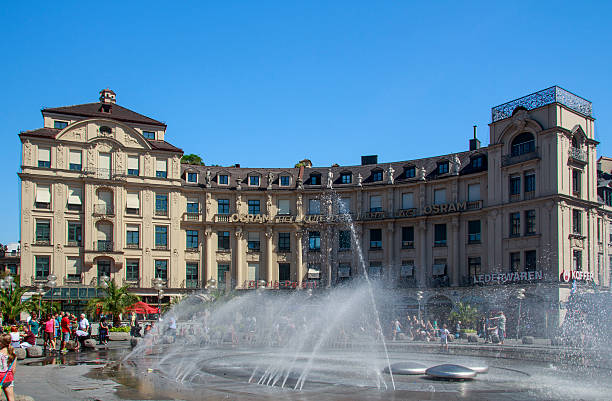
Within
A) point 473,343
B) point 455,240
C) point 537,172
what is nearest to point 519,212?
point 537,172

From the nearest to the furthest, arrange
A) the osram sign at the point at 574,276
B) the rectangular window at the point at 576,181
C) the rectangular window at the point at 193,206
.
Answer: the osram sign at the point at 574,276 → the rectangular window at the point at 576,181 → the rectangular window at the point at 193,206

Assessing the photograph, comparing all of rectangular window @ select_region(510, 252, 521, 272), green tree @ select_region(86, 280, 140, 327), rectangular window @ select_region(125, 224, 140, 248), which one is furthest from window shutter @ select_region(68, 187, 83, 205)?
rectangular window @ select_region(510, 252, 521, 272)

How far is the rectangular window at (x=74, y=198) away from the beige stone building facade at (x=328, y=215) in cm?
14

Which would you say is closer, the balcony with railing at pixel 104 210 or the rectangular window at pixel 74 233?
the rectangular window at pixel 74 233

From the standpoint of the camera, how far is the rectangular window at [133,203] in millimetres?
68688

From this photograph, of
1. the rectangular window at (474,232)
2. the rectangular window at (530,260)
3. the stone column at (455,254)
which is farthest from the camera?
the stone column at (455,254)

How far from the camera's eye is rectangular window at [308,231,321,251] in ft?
234

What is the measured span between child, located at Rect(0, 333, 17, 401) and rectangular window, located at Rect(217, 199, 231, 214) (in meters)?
58.7

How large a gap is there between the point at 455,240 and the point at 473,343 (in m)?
22.1

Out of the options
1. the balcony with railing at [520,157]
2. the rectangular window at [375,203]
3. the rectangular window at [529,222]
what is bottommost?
the rectangular window at [529,222]

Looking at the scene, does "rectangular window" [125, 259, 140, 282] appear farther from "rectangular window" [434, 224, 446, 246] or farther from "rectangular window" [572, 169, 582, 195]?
"rectangular window" [572, 169, 582, 195]

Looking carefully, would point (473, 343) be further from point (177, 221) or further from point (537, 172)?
point (177, 221)

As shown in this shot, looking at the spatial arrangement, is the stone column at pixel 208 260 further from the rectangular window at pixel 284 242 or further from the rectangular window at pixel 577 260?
the rectangular window at pixel 577 260

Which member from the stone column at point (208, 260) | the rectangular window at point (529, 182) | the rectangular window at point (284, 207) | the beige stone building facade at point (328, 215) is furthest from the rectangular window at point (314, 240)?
the rectangular window at point (529, 182)
